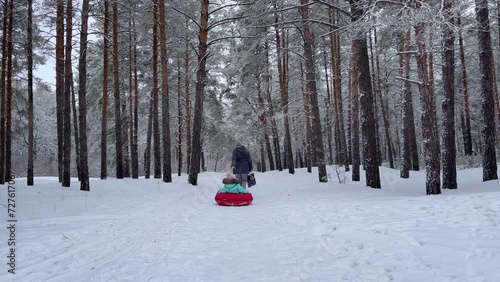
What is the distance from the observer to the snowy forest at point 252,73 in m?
8.30

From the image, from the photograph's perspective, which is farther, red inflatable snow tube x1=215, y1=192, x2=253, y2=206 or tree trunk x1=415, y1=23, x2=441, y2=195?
red inflatable snow tube x1=215, y1=192, x2=253, y2=206

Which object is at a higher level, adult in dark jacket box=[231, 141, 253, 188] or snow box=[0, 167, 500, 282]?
adult in dark jacket box=[231, 141, 253, 188]

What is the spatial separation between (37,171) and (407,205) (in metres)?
50.9

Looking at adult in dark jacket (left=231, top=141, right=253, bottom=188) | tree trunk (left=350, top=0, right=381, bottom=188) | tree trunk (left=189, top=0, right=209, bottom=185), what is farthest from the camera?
tree trunk (left=189, top=0, right=209, bottom=185)

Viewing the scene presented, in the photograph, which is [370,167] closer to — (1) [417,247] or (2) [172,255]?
(1) [417,247]

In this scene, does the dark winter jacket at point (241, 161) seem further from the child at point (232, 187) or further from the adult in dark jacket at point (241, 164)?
the child at point (232, 187)

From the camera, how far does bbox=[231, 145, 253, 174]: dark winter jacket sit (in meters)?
11.0

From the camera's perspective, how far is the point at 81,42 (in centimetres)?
1025

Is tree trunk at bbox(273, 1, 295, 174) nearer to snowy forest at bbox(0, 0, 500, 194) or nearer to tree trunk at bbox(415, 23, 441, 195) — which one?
snowy forest at bbox(0, 0, 500, 194)

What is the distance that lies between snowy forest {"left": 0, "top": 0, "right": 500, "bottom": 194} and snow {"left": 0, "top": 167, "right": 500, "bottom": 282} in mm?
3468

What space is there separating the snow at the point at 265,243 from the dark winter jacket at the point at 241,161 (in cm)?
370

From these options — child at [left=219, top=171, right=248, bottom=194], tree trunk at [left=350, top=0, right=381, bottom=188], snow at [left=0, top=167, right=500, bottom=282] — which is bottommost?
snow at [left=0, top=167, right=500, bottom=282]

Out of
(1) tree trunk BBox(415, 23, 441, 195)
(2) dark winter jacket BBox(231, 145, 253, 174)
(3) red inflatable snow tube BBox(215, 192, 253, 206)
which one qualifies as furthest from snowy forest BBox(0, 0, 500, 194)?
(3) red inflatable snow tube BBox(215, 192, 253, 206)

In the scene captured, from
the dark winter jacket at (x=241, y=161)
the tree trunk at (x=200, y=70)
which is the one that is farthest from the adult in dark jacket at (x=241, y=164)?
the tree trunk at (x=200, y=70)
